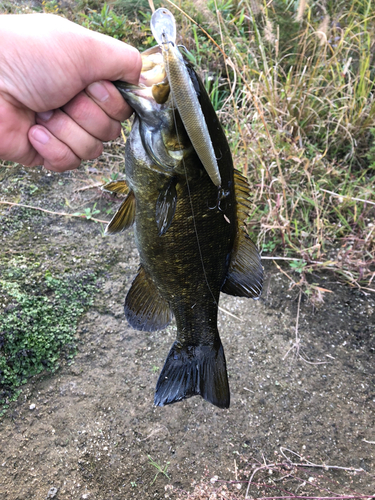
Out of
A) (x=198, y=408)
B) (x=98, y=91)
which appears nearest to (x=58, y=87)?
(x=98, y=91)

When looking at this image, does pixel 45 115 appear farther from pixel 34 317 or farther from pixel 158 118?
pixel 34 317

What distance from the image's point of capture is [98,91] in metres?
1.38

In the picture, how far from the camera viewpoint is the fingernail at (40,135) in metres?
1.54

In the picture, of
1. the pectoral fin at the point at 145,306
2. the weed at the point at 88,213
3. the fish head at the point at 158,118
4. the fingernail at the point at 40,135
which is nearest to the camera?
the fish head at the point at 158,118

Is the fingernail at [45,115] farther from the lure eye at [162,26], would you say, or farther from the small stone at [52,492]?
the small stone at [52,492]

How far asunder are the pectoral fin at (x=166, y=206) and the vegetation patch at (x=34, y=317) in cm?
151

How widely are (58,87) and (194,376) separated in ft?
4.74

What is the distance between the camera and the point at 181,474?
6.77 feet

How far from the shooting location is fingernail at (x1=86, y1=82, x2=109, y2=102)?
137 cm

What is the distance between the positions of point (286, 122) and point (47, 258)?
2430mm

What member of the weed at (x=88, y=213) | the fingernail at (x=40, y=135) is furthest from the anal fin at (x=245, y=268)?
the weed at (x=88, y=213)

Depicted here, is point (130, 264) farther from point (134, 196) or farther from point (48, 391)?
point (134, 196)

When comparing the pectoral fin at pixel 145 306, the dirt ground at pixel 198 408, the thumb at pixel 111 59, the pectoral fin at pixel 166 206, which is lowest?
the dirt ground at pixel 198 408

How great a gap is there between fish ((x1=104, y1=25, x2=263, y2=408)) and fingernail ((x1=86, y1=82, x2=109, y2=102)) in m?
0.10
